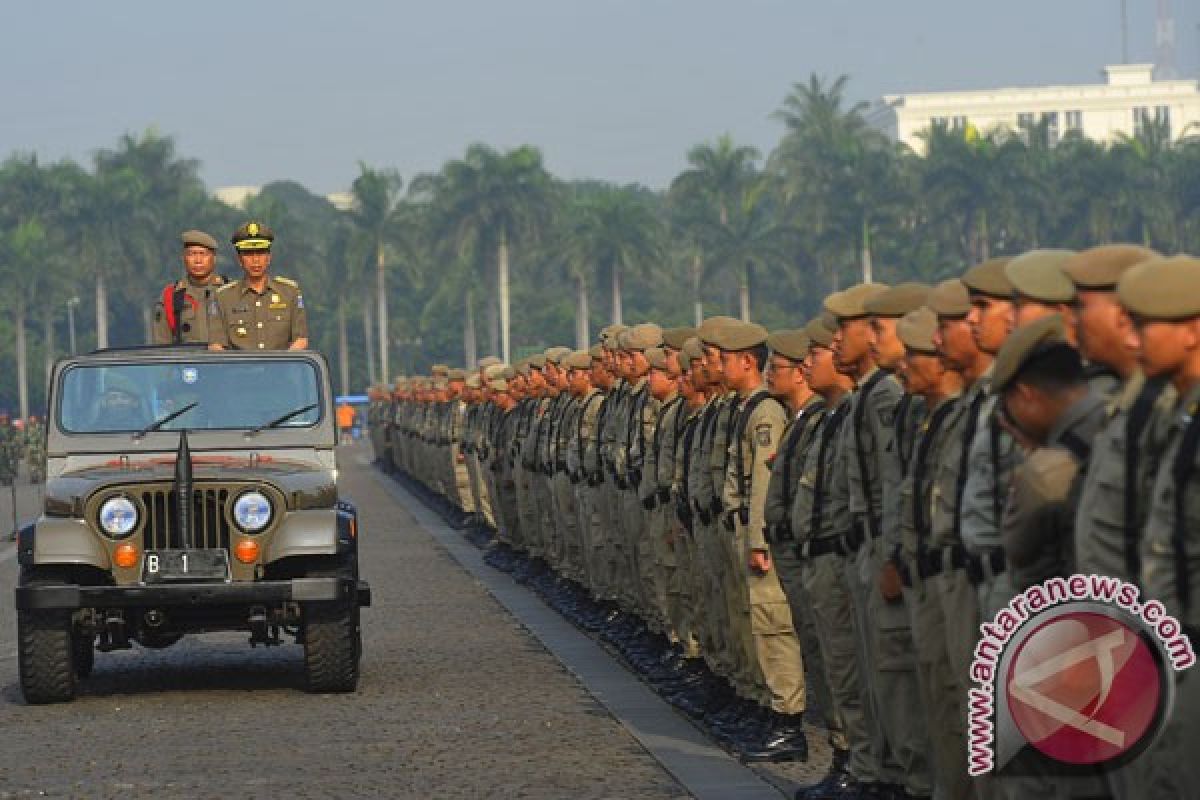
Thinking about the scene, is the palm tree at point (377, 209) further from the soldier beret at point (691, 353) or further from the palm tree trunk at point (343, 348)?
the soldier beret at point (691, 353)

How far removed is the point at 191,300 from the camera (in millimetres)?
17031

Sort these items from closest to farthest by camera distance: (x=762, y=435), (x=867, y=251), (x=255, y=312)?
(x=762, y=435), (x=255, y=312), (x=867, y=251)

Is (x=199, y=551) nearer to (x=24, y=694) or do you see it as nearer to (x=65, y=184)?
(x=24, y=694)

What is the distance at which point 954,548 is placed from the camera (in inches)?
335

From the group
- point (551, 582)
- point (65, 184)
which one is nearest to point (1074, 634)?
point (551, 582)

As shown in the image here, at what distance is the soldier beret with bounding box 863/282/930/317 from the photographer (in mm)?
10156

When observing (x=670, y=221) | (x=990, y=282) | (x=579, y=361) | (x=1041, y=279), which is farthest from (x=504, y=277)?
(x=1041, y=279)

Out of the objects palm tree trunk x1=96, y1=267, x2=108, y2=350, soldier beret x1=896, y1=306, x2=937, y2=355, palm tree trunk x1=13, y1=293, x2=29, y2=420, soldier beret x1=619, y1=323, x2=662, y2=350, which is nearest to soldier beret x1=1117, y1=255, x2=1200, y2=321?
soldier beret x1=896, y1=306, x2=937, y2=355

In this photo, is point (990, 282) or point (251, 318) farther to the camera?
point (251, 318)

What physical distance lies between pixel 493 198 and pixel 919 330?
11718 centimetres

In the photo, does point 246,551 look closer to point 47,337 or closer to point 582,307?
point 582,307

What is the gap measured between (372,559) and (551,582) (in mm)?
5730

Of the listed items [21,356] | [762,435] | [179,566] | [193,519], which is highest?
[21,356]

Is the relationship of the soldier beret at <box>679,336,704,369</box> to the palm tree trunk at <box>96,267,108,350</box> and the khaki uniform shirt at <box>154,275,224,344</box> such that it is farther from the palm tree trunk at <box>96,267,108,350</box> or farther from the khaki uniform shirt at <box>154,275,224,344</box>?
the palm tree trunk at <box>96,267,108,350</box>
